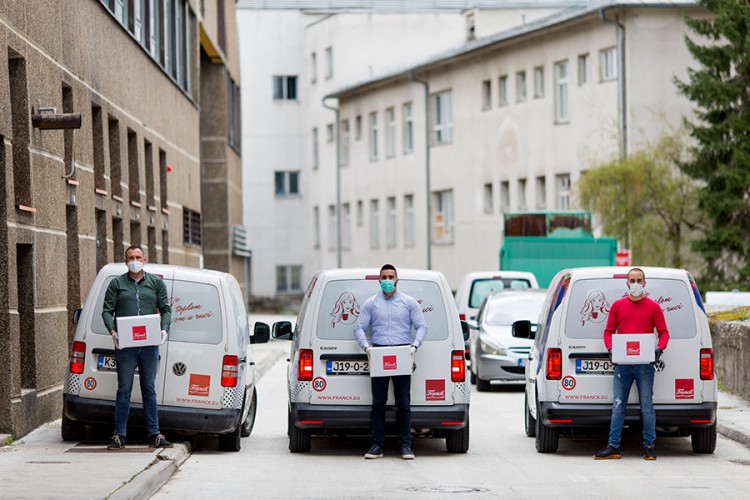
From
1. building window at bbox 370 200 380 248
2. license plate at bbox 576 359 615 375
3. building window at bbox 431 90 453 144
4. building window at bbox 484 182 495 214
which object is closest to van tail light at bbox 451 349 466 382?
license plate at bbox 576 359 615 375

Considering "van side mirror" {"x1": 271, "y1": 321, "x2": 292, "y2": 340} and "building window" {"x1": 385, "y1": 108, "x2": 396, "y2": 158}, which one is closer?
"van side mirror" {"x1": 271, "y1": 321, "x2": 292, "y2": 340}

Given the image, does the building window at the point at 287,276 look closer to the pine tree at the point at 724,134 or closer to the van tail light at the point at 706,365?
the pine tree at the point at 724,134

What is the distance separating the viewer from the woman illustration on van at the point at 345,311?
1516 centimetres

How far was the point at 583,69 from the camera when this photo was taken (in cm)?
5081

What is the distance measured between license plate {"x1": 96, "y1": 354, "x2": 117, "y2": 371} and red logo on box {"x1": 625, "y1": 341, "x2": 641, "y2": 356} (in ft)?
15.4

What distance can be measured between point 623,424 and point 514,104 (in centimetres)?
4070

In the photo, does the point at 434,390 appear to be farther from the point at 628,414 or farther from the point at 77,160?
the point at 77,160

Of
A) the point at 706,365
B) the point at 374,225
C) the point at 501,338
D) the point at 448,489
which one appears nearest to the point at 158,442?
the point at 448,489

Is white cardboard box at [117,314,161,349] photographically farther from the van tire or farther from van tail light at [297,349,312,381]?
the van tire

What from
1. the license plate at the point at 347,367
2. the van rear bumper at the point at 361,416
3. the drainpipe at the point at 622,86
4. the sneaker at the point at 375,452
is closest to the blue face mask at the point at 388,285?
the license plate at the point at 347,367

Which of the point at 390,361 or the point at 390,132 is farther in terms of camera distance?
the point at 390,132

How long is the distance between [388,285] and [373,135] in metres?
54.6

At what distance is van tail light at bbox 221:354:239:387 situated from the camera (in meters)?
15.2

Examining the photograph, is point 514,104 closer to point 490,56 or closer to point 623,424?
point 490,56
